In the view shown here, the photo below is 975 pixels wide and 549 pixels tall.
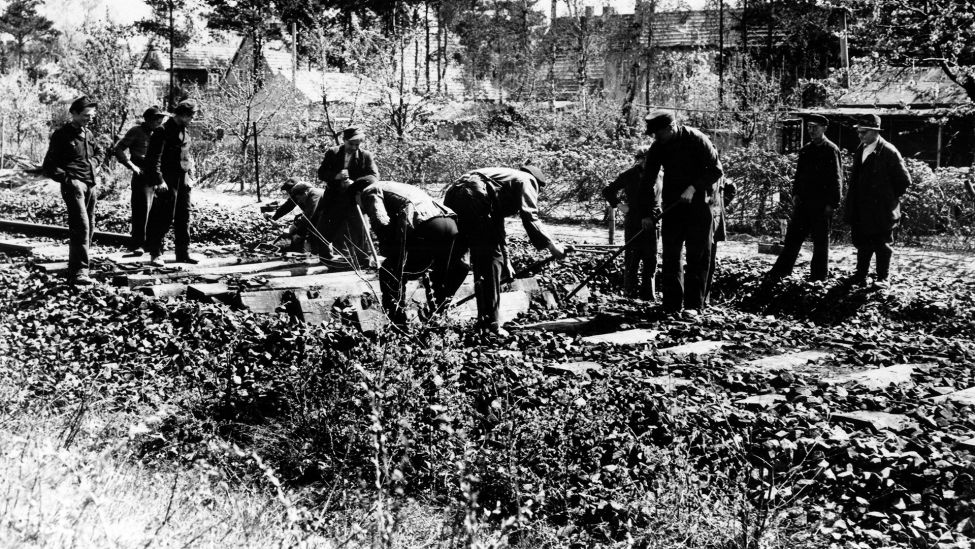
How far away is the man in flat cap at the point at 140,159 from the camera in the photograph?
11.5m

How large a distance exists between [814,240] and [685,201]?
2.50 metres

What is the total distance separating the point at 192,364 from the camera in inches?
274

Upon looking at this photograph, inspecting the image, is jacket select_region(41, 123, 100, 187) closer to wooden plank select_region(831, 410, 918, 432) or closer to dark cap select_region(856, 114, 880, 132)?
wooden plank select_region(831, 410, 918, 432)

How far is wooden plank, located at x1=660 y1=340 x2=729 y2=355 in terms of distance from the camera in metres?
7.74

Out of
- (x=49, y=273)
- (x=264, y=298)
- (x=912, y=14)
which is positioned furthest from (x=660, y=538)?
(x=912, y=14)

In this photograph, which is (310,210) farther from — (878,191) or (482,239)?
(878,191)

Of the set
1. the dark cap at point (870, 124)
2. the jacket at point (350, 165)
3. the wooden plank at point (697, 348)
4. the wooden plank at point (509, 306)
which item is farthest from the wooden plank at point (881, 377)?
the jacket at point (350, 165)

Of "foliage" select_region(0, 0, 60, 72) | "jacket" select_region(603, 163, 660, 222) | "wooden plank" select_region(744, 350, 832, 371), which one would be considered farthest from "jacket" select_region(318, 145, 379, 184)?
"foliage" select_region(0, 0, 60, 72)

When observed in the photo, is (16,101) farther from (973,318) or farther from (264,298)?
(973,318)

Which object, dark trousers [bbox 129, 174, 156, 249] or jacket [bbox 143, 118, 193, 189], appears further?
dark trousers [bbox 129, 174, 156, 249]

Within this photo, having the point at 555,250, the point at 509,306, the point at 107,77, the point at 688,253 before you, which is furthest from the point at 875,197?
the point at 107,77

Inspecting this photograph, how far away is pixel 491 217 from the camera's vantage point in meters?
8.15

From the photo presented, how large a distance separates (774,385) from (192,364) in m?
3.98

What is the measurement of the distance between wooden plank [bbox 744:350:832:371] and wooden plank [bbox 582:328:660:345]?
3.21 feet
